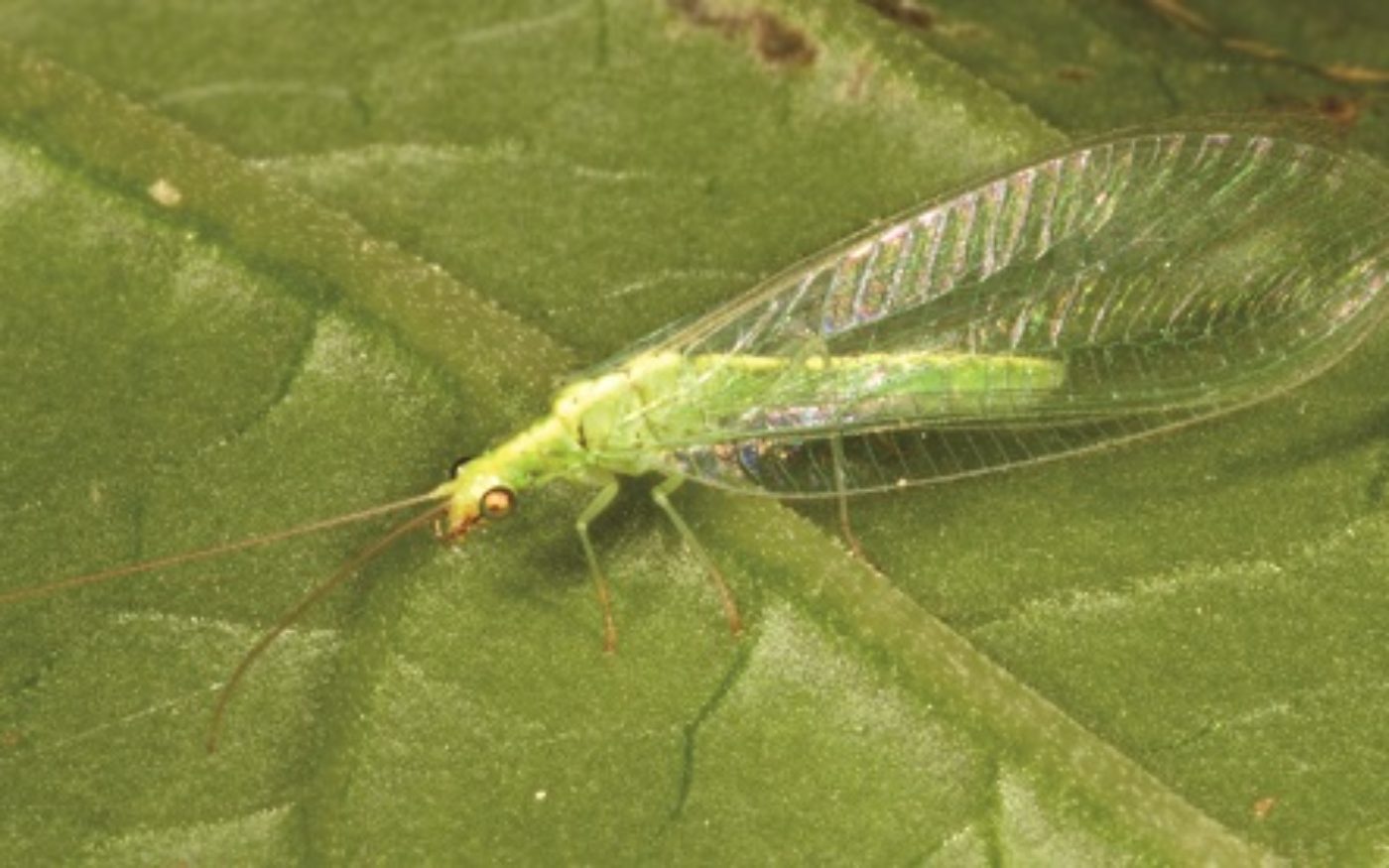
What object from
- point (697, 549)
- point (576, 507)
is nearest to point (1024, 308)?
point (697, 549)

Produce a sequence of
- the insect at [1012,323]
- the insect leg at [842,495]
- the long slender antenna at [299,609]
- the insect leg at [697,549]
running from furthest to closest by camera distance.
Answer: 1. the insect at [1012,323]
2. the insect leg at [842,495]
3. the insect leg at [697,549]
4. the long slender antenna at [299,609]

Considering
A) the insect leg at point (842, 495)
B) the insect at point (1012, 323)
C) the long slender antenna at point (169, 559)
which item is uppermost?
the insect at point (1012, 323)

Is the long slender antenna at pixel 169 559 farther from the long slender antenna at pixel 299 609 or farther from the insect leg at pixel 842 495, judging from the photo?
the insect leg at pixel 842 495

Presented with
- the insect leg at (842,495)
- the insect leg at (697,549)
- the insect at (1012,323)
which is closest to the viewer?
the insect leg at (697,549)

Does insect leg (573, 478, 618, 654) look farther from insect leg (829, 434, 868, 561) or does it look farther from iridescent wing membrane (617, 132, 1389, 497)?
insect leg (829, 434, 868, 561)

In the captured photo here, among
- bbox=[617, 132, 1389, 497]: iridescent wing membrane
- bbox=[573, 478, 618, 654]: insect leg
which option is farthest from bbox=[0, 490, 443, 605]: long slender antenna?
bbox=[617, 132, 1389, 497]: iridescent wing membrane

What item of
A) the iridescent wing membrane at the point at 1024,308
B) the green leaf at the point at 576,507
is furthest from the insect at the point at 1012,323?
the green leaf at the point at 576,507

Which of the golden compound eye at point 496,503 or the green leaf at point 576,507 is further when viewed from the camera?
the golden compound eye at point 496,503

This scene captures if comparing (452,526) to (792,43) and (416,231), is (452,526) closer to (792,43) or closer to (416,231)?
(416,231)

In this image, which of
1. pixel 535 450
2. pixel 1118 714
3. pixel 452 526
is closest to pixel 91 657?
pixel 452 526
